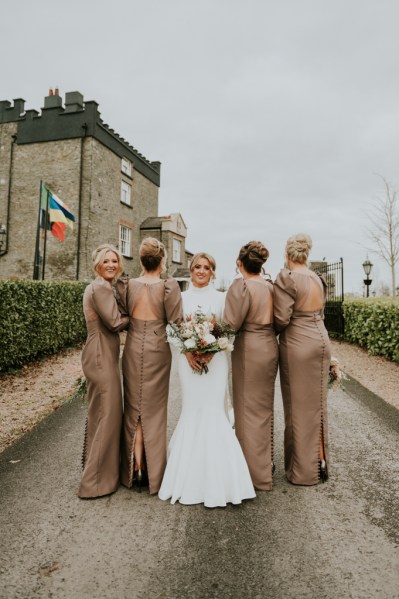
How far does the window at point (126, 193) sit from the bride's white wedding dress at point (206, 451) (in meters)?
21.4

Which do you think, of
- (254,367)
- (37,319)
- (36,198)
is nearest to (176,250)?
(36,198)

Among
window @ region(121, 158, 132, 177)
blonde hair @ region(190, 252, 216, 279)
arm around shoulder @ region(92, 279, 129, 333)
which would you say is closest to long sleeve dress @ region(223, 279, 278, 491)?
blonde hair @ region(190, 252, 216, 279)

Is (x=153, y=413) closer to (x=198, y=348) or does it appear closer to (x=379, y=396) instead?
(x=198, y=348)

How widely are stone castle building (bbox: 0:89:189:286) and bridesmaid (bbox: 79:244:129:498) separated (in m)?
17.0

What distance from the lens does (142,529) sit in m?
3.04

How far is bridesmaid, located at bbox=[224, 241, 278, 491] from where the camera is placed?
3.79 meters

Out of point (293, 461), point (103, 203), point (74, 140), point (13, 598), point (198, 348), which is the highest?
point (74, 140)

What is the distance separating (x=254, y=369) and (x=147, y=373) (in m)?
1.01

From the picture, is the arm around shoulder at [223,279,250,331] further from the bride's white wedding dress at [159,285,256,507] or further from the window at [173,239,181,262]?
the window at [173,239,181,262]

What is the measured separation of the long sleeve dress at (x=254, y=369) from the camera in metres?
3.79

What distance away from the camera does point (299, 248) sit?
4109 millimetres

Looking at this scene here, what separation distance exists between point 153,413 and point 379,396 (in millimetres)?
4813

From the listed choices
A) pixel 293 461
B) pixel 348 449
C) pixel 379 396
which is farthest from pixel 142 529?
pixel 379 396

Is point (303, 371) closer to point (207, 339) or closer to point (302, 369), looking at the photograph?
point (302, 369)
